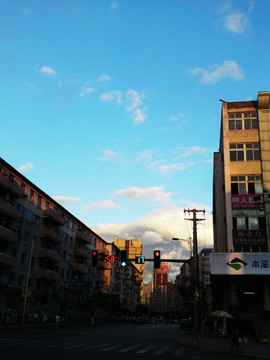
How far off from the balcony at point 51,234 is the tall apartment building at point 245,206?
1078 inches

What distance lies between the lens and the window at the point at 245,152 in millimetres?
44938

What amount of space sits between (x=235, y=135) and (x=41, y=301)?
35.9 metres

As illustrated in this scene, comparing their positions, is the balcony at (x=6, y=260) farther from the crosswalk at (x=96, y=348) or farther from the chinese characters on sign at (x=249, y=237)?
the chinese characters on sign at (x=249, y=237)

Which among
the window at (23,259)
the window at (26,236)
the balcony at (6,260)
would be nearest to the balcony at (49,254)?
the window at (26,236)

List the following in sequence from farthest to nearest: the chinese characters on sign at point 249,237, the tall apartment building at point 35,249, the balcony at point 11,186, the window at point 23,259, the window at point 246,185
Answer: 1. the window at point 23,259
2. the tall apartment building at point 35,249
3. the balcony at point 11,186
4. the window at point 246,185
5. the chinese characters on sign at point 249,237

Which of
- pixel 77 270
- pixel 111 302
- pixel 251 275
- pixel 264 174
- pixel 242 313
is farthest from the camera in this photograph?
pixel 111 302

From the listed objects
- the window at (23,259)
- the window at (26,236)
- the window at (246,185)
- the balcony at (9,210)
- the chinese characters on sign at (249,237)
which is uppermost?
the window at (246,185)

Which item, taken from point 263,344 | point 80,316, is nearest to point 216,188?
point 263,344

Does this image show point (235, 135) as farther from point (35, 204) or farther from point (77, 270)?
point (77, 270)

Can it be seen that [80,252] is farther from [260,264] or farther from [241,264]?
[260,264]

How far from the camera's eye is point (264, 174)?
43.8 m

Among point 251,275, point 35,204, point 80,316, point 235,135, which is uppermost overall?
point 235,135

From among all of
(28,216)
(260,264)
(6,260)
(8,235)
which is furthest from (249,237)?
(28,216)

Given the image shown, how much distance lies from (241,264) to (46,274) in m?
32.5
